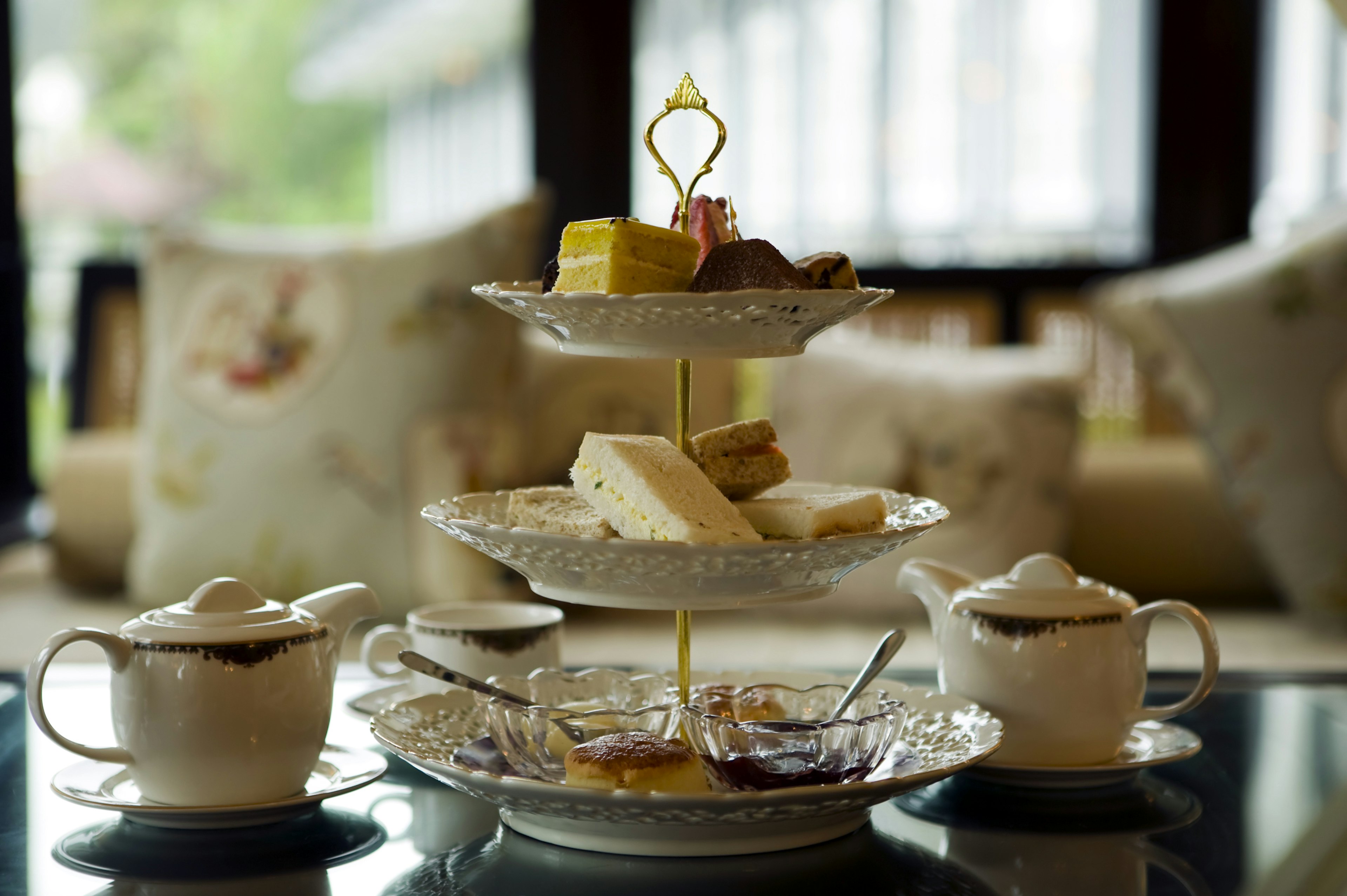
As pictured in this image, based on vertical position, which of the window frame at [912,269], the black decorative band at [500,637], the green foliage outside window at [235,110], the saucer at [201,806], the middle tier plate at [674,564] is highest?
the green foliage outside window at [235,110]

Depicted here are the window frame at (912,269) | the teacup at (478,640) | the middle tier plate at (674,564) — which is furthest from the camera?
the window frame at (912,269)

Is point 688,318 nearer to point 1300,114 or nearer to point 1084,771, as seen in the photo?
point 1084,771

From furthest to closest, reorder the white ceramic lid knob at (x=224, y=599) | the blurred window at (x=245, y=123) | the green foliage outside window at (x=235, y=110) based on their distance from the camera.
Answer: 1. the green foliage outside window at (x=235, y=110)
2. the blurred window at (x=245, y=123)
3. the white ceramic lid knob at (x=224, y=599)

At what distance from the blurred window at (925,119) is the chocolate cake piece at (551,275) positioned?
78.9 inches

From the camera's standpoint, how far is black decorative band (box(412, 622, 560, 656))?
0.98 metres

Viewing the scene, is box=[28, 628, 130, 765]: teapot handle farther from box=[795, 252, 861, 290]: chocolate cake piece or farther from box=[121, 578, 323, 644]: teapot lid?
box=[795, 252, 861, 290]: chocolate cake piece

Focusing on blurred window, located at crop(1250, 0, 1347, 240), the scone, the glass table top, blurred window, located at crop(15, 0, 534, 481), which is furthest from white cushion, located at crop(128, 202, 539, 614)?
blurred window, located at crop(1250, 0, 1347, 240)

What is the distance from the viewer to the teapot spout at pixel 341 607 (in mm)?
829

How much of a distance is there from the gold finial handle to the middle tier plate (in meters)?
0.21

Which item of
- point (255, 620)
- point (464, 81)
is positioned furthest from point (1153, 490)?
Result: point (464, 81)

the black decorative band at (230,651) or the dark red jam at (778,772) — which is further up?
the black decorative band at (230,651)

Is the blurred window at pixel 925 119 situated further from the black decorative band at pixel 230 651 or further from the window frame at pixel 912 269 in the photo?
the black decorative band at pixel 230 651

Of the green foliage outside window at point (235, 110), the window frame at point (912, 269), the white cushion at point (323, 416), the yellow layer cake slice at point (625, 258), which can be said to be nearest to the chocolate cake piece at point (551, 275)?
the yellow layer cake slice at point (625, 258)

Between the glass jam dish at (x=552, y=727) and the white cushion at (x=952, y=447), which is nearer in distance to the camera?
the glass jam dish at (x=552, y=727)
